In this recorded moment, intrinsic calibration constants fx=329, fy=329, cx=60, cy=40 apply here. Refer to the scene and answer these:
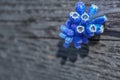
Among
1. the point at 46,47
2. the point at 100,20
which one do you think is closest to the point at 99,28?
the point at 100,20

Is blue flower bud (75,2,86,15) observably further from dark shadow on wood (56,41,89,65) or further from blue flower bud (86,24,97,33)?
dark shadow on wood (56,41,89,65)

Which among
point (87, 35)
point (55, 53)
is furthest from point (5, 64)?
point (87, 35)

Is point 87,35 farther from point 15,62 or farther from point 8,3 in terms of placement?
point 8,3

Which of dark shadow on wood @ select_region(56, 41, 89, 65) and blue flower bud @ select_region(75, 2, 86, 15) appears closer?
blue flower bud @ select_region(75, 2, 86, 15)

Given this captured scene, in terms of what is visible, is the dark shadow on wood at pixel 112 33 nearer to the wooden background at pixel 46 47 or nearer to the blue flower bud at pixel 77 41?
the wooden background at pixel 46 47

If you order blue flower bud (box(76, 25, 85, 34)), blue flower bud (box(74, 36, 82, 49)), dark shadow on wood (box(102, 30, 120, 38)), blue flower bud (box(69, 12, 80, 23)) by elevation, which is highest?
blue flower bud (box(69, 12, 80, 23))

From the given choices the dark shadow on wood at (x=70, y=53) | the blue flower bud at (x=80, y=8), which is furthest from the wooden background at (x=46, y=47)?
the blue flower bud at (x=80, y=8)

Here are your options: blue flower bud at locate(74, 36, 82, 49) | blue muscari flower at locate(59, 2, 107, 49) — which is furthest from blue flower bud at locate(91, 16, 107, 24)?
blue flower bud at locate(74, 36, 82, 49)
